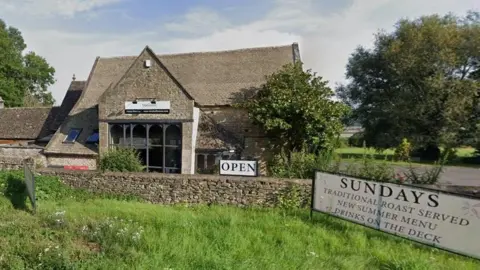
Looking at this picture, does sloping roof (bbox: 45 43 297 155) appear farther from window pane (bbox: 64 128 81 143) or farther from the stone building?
window pane (bbox: 64 128 81 143)

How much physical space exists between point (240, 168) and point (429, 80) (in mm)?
28619

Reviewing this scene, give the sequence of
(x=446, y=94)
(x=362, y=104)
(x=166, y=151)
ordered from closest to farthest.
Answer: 1. (x=166, y=151)
2. (x=446, y=94)
3. (x=362, y=104)

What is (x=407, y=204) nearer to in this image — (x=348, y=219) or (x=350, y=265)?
(x=348, y=219)

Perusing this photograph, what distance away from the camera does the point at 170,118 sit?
19.2m

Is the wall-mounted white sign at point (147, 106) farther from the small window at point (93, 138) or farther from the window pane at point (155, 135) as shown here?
the small window at point (93, 138)

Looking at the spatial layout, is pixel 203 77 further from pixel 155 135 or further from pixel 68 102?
pixel 68 102

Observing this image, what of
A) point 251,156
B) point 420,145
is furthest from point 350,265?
point 420,145

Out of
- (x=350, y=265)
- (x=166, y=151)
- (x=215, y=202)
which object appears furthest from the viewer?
(x=166, y=151)

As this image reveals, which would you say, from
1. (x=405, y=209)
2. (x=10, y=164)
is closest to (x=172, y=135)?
(x=10, y=164)

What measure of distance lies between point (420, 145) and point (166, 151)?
88.4ft

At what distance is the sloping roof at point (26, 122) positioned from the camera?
29.9 m

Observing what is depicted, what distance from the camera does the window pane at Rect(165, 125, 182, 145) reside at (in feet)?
63.7

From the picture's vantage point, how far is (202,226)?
7.33 m

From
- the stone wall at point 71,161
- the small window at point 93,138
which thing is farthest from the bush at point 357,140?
the stone wall at point 71,161
